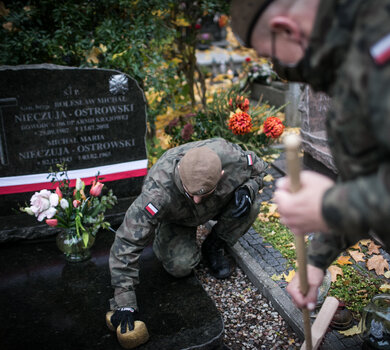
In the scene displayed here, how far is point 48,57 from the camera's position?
15.5ft

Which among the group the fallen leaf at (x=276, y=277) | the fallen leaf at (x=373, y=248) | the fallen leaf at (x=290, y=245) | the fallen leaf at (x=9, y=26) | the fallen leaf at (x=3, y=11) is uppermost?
the fallen leaf at (x=3, y=11)

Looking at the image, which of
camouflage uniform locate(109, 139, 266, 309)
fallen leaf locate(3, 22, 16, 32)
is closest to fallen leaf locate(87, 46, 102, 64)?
fallen leaf locate(3, 22, 16, 32)

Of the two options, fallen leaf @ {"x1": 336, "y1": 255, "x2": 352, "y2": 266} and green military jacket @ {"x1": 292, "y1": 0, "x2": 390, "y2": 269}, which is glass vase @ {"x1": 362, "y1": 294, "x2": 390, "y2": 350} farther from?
green military jacket @ {"x1": 292, "y1": 0, "x2": 390, "y2": 269}

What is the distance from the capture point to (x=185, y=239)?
10.7ft

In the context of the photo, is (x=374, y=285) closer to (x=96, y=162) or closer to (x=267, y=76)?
(x=96, y=162)

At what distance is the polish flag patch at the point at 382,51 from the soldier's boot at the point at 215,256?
2.64m

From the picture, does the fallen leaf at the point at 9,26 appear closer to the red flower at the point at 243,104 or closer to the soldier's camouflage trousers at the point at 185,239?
the red flower at the point at 243,104

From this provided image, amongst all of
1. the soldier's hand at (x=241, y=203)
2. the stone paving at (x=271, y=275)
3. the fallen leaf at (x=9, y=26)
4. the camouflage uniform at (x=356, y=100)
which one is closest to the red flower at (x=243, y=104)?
the stone paving at (x=271, y=275)

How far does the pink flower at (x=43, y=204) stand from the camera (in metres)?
3.06

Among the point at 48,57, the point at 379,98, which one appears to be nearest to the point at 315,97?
the point at 48,57

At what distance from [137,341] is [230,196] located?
1.32m

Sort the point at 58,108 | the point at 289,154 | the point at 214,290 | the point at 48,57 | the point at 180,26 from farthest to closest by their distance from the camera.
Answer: the point at 180,26
the point at 48,57
the point at 58,108
the point at 214,290
the point at 289,154

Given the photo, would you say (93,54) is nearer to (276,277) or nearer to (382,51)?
(276,277)

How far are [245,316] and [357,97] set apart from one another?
2.26m
